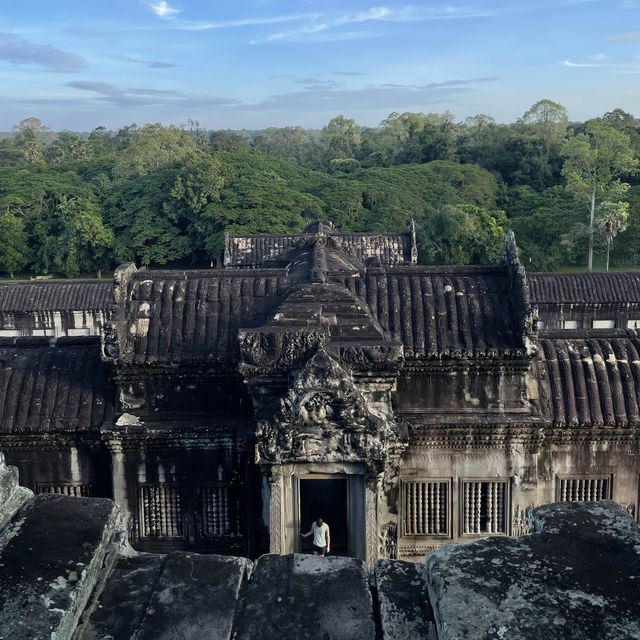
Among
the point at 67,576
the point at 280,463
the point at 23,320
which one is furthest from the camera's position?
the point at 23,320

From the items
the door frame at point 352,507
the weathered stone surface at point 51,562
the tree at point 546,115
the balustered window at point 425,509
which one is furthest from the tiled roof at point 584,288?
the tree at point 546,115

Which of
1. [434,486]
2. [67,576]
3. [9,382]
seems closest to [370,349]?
[434,486]

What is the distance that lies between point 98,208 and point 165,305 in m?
47.9

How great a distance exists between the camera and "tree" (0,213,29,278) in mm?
54656

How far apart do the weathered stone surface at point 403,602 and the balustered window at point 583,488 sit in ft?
33.6

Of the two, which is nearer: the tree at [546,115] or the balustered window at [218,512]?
the balustered window at [218,512]

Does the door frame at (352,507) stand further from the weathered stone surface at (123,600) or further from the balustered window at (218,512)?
the weathered stone surface at (123,600)

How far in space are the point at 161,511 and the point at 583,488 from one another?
741 cm

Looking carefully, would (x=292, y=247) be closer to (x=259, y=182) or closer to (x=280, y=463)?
(x=280, y=463)

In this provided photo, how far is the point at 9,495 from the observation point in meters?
3.28

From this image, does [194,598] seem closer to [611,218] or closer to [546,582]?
[546,582]

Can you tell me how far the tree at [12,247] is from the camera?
54656mm

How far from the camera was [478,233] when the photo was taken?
4903 cm

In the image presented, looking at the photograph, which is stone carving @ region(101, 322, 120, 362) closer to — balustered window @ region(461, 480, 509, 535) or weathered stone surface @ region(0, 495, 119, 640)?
balustered window @ region(461, 480, 509, 535)
